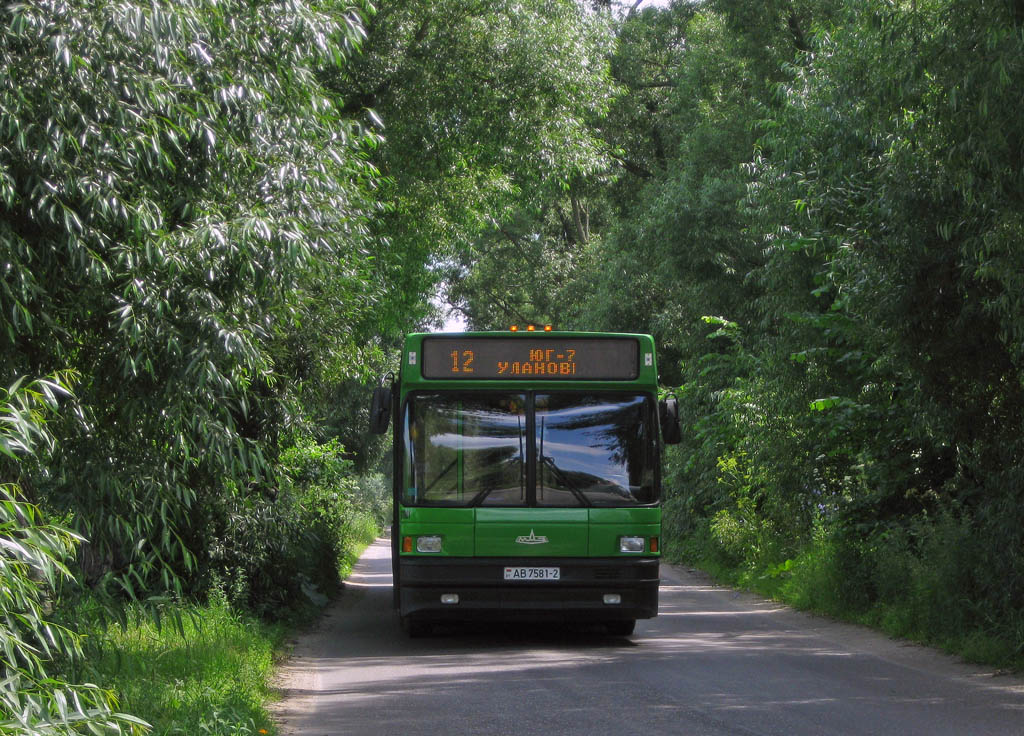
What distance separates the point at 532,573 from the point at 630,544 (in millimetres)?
1047

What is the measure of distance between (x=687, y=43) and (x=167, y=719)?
34.6 m

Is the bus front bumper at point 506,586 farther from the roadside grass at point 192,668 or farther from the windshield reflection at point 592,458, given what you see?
the roadside grass at point 192,668

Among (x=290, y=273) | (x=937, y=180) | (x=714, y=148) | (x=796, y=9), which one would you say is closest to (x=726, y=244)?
(x=714, y=148)

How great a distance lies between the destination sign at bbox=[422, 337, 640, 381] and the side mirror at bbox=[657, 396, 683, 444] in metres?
0.43

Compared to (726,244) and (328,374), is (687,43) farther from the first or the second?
(328,374)

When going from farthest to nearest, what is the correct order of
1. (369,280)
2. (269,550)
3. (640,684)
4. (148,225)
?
(369,280)
(269,550)
(640,684)
(148,225)

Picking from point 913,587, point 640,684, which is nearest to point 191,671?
point 640,684

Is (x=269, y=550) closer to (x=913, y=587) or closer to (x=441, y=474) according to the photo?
(x=441, y=474)

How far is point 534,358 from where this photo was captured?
43.1 feet

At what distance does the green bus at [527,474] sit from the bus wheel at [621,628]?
79 centimetres

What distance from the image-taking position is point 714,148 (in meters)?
31.5

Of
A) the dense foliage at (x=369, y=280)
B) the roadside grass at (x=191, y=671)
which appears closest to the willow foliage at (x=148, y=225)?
the dense foliage at (x=369, y=280)

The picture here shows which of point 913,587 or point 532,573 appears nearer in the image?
point 532,573

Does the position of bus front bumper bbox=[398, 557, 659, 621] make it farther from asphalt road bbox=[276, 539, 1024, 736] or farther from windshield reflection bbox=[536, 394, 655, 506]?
windshield reflection bbox=[536, 394, 655, 506]
